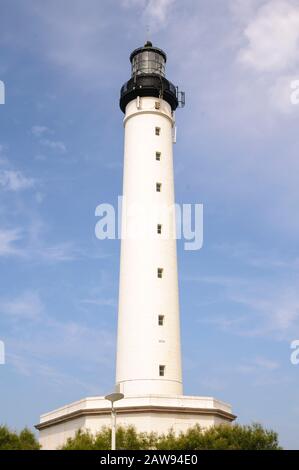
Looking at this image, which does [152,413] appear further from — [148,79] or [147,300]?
[148,79]

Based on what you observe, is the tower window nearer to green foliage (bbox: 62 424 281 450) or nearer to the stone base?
the stone base

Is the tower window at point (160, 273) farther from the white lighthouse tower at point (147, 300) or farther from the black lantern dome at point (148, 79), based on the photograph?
the black lantern dome at point (148, 79)

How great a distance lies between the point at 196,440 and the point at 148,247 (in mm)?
14116

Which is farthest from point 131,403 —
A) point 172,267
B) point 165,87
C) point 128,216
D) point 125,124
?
point 165,87

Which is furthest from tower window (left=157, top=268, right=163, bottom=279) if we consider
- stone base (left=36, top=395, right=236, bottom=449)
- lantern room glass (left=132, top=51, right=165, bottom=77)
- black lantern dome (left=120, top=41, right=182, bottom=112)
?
lantern room glass (left=132, top=51, right=165, bottom=77)

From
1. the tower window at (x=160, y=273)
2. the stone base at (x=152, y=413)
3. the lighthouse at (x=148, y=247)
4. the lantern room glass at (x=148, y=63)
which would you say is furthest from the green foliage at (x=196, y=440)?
the lantern room glass at (x=148, y=63)

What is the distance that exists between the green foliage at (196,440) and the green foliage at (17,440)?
12.6ft

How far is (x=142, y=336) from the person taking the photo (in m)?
38.8

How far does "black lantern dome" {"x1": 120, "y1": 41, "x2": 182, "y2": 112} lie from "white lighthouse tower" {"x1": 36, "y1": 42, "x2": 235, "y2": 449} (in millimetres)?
90

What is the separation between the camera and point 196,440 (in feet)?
103

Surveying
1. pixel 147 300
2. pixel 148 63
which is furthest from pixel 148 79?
pixel 147 300

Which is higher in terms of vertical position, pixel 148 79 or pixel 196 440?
pixel 148 79
